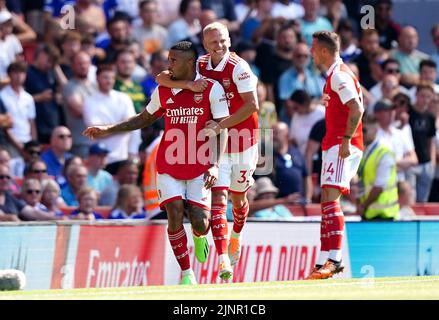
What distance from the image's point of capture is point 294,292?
10039 mm

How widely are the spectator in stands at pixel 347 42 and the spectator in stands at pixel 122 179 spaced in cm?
515

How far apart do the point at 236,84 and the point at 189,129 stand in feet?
2.32

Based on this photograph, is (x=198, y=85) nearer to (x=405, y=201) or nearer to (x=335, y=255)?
(x=335, y=255)

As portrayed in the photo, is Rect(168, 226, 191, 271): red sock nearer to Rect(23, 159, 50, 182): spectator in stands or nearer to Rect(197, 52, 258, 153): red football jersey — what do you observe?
Rect(197, 52, 258, 153): red football jersey

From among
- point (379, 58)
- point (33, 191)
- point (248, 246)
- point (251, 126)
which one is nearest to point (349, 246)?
point (248, 246)

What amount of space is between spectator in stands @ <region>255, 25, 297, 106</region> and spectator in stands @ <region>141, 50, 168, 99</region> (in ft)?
5.85

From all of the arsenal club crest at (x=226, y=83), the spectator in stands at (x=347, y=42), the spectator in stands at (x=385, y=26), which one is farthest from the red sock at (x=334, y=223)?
the spectator in stands at (x=385, y=26)

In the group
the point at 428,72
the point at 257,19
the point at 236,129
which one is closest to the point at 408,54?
the point at 428,72

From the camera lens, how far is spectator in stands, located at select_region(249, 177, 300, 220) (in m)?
16.0

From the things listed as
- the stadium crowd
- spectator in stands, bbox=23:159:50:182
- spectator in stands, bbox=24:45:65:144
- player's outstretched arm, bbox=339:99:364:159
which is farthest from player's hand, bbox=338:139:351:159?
spectator in stands, bbox=24:45:65:144

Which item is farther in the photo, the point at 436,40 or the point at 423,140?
the point at 436,40

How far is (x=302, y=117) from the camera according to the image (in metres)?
18.5

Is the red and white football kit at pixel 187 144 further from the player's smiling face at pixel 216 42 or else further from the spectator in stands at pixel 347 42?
the spectator in stands at pixel 347 42

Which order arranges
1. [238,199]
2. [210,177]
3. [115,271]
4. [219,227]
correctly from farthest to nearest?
[115,271], [238,199], [219,227], [210,177]
